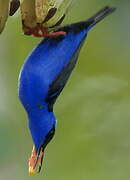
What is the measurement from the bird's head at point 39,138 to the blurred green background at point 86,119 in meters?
1.24

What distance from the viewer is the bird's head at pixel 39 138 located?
175 cm

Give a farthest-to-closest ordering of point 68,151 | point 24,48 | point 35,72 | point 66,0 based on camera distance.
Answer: point 68,151 < point 24,48 < point 35,72 < point 66,0

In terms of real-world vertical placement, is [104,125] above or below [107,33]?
below

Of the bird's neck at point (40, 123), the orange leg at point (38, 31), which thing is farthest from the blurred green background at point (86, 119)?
the orange leg at point (38, 31)

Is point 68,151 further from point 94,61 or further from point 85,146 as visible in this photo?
point 94,61

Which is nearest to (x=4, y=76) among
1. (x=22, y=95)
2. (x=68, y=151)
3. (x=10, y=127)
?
(x=10, y=127)

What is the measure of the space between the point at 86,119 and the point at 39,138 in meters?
1.66

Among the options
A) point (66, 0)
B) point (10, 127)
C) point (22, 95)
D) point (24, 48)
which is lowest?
point (10, 127)

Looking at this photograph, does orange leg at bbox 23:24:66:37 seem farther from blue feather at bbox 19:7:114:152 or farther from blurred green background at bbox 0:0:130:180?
blurred green background at bbox 0:0:130:180

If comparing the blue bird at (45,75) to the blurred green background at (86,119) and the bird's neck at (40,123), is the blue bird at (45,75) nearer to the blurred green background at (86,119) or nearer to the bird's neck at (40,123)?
the bird's neck at (40,123)

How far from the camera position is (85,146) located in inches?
129

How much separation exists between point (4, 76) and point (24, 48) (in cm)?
31

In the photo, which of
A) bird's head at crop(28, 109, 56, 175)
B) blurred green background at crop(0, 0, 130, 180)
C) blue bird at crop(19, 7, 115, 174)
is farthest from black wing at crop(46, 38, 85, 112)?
blurred green background at crop(0, 0, 130, 180)

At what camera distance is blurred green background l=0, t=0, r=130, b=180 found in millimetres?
3141
